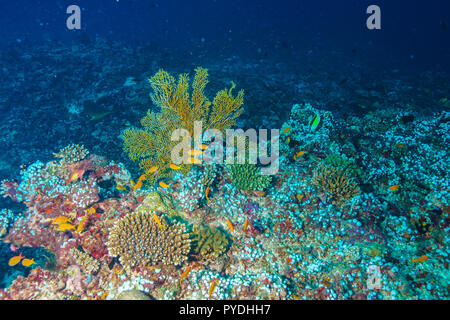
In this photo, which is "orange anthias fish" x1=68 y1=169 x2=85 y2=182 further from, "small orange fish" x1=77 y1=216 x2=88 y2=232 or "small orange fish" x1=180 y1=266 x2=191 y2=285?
"small orange fish" x1=180 y1=266 x2=191 y2=285

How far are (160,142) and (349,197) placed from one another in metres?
5.00

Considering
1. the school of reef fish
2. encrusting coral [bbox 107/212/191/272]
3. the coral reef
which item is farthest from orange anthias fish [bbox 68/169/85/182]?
the coral reef

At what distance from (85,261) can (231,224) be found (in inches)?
116

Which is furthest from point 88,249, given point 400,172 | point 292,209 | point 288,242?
point 400,172

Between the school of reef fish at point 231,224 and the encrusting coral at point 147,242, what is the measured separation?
0.8 inches

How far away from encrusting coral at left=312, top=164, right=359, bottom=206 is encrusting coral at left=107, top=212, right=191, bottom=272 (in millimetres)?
3552

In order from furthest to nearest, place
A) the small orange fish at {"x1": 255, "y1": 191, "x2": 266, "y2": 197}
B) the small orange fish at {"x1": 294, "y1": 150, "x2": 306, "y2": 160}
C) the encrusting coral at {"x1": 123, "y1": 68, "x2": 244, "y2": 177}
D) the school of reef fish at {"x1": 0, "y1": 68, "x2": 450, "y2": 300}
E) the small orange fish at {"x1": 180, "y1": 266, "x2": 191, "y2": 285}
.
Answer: the small orange fish at {"x1": 294, "y1": 150, "x2": 306, "y2": 160}
the encrusting coral at {"x1": 123, "y1": 68, "x2": 244, "y2": 177}
the small orange fish at {"x1": 255, "y1": 191, "x2": 266, "y2": 197}
the school of reef fish at {"x1": 0, "y1": 68, "x2": 450, "y2": 300}
the small orange fish at {"x1": 180, "y1": 266, "x2": 191, "y2": 285}

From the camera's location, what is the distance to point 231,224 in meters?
4.58

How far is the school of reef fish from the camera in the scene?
12.8ft

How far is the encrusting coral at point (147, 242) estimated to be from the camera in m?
4.02

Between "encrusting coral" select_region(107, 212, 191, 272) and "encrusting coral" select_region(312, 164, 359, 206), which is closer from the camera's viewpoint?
"encrusting coral" select_region(107, 212, 191, 272)

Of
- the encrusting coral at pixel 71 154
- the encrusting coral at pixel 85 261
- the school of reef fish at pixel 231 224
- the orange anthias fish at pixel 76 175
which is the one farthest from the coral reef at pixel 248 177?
the encrusting coral at pixel 71 154

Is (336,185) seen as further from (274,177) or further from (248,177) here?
(248,177)
